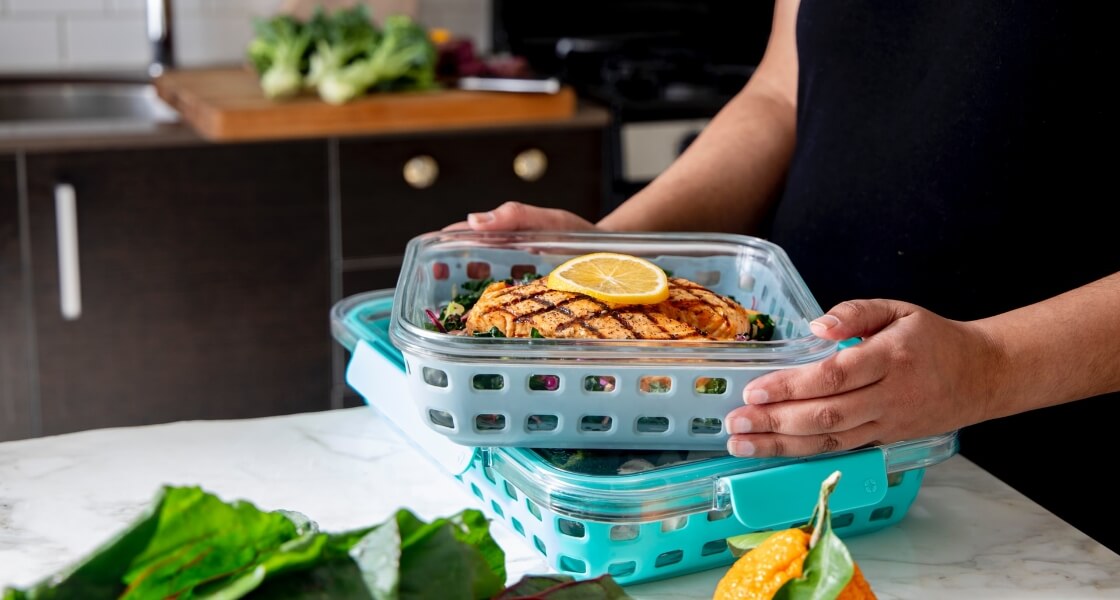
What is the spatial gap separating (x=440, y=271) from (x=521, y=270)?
0.08 metres

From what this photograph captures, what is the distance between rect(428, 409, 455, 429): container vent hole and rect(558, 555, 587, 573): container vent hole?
0.13m

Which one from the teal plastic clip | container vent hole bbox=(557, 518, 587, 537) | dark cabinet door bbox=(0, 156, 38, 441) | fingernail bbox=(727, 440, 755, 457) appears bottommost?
dark cabinet door bbox=(0, 156, 38, 441)

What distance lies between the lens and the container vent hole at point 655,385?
2.95 feet

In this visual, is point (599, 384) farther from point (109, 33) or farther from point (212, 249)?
point (109, 33)

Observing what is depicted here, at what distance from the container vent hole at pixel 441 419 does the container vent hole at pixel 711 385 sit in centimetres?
18

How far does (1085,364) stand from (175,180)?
1.79 meters

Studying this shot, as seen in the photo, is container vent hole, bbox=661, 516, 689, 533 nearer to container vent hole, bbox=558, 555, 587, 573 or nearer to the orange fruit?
container vent hole, bbox=558, 555, 587, 573

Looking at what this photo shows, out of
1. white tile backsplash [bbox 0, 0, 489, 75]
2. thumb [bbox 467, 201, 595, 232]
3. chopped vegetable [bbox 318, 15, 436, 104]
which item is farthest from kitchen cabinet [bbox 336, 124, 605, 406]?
thumb [bbox 467, 201, 595, 232]

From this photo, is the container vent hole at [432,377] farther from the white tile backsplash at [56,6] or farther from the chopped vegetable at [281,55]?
the white tile backsplash at [56,6]

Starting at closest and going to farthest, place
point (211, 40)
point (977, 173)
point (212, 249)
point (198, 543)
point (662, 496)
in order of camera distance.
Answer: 1. point (198, 543)
2. point (662, 496)
3. point (977, 173)
4. point (212, 249)
5. point (211, 40)

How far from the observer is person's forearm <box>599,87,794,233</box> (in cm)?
147

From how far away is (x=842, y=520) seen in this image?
1.00 meters

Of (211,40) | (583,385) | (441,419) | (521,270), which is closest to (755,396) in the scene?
(583,385)

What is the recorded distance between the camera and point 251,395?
8.45 ft
